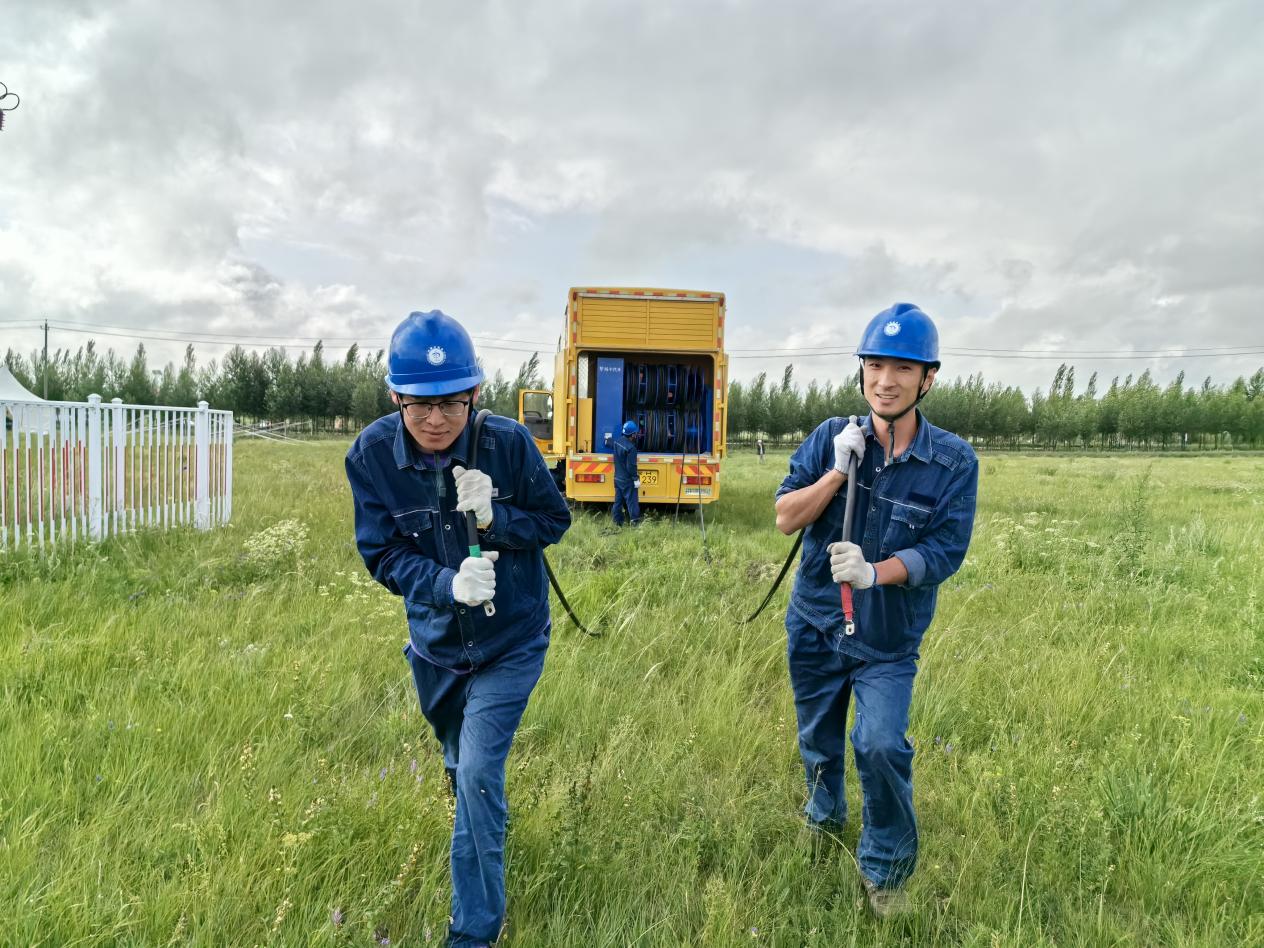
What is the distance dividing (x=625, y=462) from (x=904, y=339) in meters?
8.00

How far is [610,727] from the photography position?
346 cm

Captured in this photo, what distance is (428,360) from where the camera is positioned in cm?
223

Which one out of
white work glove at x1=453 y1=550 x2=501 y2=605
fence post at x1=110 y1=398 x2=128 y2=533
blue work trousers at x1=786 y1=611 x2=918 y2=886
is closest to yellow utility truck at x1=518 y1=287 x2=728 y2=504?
fence post at x1=110 y1=398 x2=128 y2=533

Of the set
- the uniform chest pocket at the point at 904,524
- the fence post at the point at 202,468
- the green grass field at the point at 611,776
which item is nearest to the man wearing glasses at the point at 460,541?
the green grass field at the point at 611,776

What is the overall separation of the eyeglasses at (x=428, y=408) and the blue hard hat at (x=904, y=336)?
1466 mm

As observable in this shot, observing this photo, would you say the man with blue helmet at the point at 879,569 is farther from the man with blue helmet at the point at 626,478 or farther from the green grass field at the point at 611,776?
the man with blue helmet at the point at 626,478

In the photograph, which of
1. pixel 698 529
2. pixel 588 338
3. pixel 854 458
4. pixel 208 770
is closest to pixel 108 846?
pixel 208 770

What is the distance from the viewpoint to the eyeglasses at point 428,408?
89.6 inches

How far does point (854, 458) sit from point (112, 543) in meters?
7.22

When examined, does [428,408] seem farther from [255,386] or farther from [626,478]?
[255,386]

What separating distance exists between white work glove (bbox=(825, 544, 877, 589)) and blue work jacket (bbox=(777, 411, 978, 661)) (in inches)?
6.6

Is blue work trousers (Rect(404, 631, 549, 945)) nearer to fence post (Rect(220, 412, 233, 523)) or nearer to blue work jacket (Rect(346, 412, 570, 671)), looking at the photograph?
blue work jacket (Rect(346, 412, 570, 671))

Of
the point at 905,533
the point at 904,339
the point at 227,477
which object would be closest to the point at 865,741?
the point at 905,533

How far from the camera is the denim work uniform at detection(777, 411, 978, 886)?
2395mm
